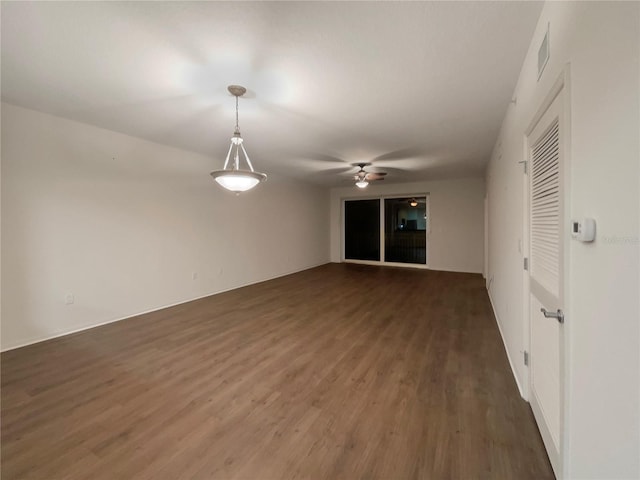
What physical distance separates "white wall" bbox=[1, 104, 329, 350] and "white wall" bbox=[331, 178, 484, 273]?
532 cm

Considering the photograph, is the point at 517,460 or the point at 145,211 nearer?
the point at 517,460

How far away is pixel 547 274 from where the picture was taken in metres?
1.60

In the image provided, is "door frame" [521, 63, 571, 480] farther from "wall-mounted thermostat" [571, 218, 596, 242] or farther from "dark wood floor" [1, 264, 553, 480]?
"dark wood floor" [1, 264, 553, 480]

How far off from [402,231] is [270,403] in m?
7.41

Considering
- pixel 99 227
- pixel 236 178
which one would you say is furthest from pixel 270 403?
pixel 99 227

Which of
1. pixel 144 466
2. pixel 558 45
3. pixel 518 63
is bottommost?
pixel 144 466

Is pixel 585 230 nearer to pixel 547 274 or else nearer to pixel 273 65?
pixel 547 274

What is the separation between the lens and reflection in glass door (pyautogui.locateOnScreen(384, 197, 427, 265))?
8391 mm

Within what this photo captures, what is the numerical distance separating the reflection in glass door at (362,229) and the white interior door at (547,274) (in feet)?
22.5

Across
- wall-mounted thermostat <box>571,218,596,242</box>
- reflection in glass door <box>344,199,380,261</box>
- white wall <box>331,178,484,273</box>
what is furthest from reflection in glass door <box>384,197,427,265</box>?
wall-mounted thermostat <box>571,218,596,242</box>

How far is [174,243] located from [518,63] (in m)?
4.91

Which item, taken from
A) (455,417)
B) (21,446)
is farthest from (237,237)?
(455,417)

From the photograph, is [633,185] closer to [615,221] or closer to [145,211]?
[615,221]

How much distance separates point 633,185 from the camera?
757 millimetres
